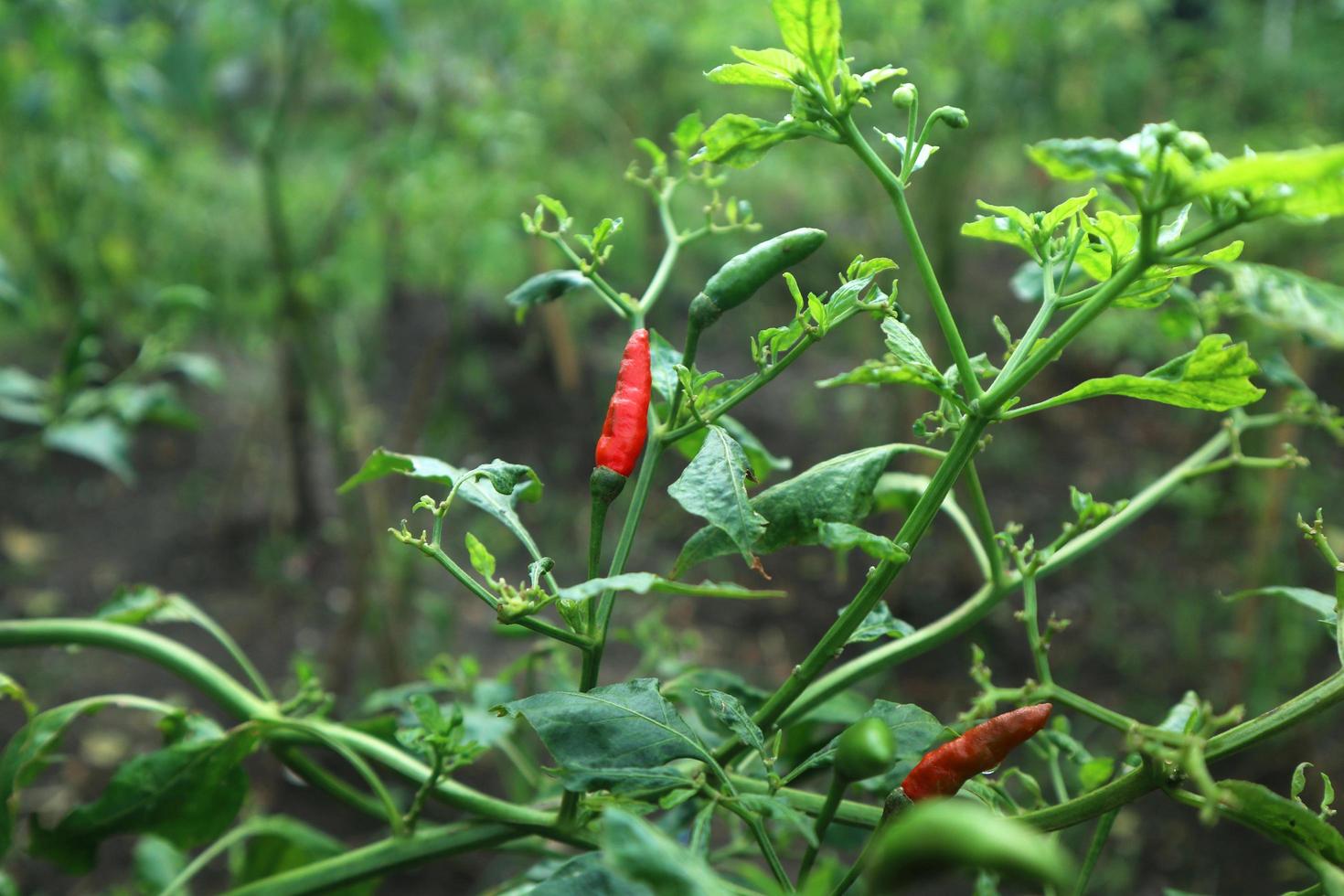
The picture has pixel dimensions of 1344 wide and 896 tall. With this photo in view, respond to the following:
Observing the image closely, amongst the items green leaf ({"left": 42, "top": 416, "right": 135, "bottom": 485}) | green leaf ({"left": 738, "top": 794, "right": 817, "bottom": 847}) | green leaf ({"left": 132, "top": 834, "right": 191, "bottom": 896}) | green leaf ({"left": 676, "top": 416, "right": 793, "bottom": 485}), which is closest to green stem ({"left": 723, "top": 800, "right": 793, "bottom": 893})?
green leaf ({"left": 738, "top": 794, "right": 817, "bottom": 847})

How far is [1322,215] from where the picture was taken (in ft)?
1.25

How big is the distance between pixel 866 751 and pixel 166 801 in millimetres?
489

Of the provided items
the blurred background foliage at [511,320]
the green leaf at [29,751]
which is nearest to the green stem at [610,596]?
the green leaf at [29,751]

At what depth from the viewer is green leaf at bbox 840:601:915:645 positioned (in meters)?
0.51

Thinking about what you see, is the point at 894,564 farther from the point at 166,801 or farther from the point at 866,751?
the point at 166,801

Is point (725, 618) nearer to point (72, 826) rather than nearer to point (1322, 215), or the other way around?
point (72, 826)

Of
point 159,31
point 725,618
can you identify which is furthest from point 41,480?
point 725,618

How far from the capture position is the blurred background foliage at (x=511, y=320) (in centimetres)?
193

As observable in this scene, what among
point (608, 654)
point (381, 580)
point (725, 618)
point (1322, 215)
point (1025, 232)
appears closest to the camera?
point (1322, 215)

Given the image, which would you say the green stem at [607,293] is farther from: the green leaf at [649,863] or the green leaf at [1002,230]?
the green leaf at [649,863]

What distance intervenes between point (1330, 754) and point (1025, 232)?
6.06 ft

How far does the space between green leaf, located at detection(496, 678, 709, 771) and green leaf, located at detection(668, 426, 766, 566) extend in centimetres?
8

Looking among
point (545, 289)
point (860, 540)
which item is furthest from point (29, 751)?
point (860, 540)

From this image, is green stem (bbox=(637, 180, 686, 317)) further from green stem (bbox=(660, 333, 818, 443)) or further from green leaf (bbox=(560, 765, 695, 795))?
green leaf (bbox=(560, 765, 695, 795))
